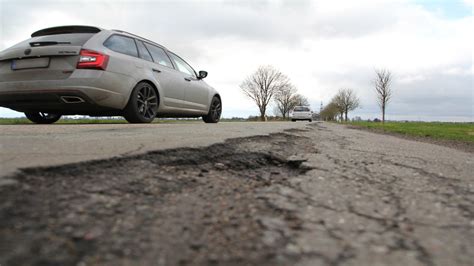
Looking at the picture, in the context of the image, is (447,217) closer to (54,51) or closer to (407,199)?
(407,199)

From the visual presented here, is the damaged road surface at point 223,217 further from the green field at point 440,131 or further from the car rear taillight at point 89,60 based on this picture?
the green field at point 440,131

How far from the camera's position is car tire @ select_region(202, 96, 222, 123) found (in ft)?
24.8

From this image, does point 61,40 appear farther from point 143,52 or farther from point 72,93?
point 143,52

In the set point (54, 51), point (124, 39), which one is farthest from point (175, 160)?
point (124, 39)

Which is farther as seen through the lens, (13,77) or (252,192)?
(13,77)

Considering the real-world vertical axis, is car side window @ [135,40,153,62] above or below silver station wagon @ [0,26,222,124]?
above

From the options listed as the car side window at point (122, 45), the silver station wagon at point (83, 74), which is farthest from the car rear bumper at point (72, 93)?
the car side window at point (122, 45)

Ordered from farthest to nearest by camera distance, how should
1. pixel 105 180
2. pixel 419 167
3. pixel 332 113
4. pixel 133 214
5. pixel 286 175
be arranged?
pixel 332 113
pixel 419 167
pixel 286 175
pixel 105 180
pixel 133 214

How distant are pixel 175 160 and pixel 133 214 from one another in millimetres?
789

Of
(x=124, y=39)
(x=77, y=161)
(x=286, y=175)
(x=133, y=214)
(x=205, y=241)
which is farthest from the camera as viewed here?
(x=124, y=39)

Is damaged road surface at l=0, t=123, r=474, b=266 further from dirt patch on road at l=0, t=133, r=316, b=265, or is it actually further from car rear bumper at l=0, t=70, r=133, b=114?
car rear bumper at l=0, t=70, r=133, b=114

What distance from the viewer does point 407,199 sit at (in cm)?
139

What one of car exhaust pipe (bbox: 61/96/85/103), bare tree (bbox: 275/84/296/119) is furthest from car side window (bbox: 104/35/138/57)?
bare tree (bbox: 275/84/296/119)

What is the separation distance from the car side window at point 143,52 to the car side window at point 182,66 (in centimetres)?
91
